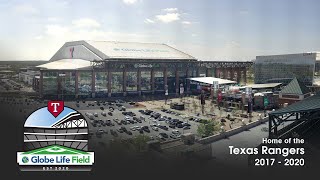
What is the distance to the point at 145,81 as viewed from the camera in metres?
56.9

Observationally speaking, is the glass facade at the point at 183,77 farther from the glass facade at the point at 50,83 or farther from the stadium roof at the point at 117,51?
the glass facade at the point at 50,83

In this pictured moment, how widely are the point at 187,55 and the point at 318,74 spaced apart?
940 inches

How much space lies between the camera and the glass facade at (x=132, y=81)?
55.0 meters

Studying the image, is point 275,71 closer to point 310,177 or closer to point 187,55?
Result: point 187,55

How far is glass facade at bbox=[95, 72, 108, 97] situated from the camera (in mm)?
51819

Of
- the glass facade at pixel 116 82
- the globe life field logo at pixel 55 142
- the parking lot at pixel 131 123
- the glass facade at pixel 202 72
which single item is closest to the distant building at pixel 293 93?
the parking lot at pixel 131 123

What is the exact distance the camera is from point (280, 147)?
A: 1614 cm

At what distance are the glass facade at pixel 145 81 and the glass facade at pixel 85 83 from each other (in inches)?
357

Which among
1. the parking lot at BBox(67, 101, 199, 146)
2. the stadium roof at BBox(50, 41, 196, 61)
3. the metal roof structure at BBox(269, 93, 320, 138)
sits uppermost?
the stadium roof at BBox(50, 41, 196, 61)

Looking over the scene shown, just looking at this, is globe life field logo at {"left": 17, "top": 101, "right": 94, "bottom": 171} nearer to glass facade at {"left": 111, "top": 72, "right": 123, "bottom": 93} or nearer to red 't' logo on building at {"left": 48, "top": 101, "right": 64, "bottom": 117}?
red 't' logo on building at {"left": 48, "top": 101, "right": 64, "bottom": 117}

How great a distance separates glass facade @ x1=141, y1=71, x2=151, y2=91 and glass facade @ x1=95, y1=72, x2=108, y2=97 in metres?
6.39

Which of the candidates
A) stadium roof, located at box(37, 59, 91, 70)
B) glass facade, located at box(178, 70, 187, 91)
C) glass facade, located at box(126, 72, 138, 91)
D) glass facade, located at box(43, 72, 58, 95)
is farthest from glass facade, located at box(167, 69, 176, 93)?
glass facade, located at box(43, 72, 58, 95)

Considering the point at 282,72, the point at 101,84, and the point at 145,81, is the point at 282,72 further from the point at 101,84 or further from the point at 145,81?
the point at 101,84

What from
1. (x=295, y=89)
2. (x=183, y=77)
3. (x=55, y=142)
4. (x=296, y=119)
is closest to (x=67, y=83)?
(x=183, y=77)
